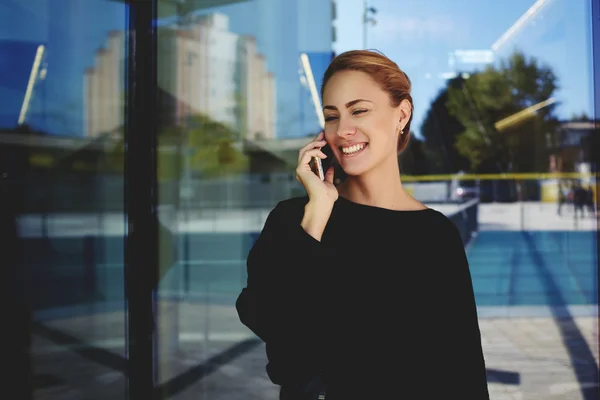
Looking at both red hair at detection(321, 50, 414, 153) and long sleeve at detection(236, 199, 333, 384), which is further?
red hair at detection(321, 50, 414, 153)

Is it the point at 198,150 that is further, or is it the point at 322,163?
the point at 198,150

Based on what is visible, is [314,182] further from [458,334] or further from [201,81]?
[201,81]

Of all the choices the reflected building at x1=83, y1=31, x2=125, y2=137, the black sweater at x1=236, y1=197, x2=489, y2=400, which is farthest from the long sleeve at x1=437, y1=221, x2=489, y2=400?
the reflected building at x1=83, y1=31, x2=125, y2=137

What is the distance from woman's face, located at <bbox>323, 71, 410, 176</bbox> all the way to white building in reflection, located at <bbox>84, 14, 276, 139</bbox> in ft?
12.7

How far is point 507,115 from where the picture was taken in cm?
553

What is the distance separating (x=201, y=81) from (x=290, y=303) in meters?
4.29

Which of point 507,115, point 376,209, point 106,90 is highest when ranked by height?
point 106,90

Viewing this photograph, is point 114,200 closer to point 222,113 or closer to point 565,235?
point 222,113

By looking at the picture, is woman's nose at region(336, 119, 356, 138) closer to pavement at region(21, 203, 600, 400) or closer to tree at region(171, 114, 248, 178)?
pavement at region(21, 203, 600, 400)

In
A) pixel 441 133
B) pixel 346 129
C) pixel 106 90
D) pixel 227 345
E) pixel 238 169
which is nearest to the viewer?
pixel 346 129

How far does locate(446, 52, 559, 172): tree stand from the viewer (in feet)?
16.5

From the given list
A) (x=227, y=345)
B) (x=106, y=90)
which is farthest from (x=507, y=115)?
(x=106, y=90)

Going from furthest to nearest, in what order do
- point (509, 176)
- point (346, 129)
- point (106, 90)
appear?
point (509, 176) < point (106, 90) < point (346, 129)

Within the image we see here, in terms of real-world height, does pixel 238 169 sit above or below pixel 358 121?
above
